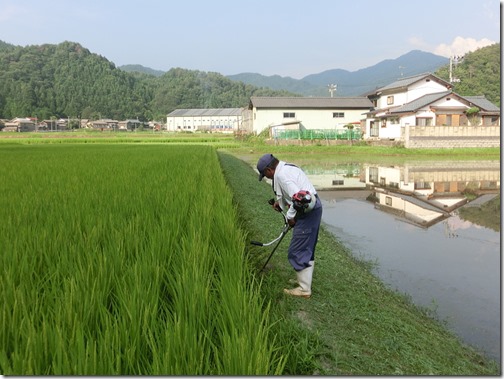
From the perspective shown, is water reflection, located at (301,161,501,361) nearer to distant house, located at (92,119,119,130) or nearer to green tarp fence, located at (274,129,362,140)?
green tarp fence, located at (274,129,362,140)

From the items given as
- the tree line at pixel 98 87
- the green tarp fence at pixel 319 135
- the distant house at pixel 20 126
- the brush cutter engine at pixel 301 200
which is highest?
the tree line at pixel 98 87

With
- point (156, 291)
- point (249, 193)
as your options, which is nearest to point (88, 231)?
point (156, 291)

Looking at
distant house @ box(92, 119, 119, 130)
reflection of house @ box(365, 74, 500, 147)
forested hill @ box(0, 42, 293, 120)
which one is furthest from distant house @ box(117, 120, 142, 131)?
reflection of house @ box(365, 74, 500, 147)

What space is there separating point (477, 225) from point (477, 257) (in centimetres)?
239

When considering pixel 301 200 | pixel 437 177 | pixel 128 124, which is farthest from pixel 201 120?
pixel 301 200

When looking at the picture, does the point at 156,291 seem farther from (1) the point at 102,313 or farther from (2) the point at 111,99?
(2) the point at 111,99

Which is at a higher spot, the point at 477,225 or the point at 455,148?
the point at 455,148

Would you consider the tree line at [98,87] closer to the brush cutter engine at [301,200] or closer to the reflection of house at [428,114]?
the reflection of house at [428,114]

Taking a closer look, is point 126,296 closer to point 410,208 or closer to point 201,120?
point 410,208

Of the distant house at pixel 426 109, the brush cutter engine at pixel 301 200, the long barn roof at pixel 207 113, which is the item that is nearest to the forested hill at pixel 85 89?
the long barn roof at pixel 207 113

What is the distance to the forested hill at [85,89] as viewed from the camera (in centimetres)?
7075

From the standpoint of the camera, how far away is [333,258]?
505 centimetres

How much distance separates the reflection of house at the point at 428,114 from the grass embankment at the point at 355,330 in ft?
75.5

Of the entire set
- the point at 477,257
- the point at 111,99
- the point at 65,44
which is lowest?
the point at 477,257
